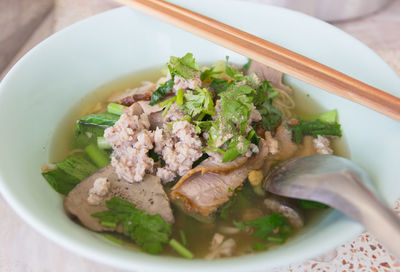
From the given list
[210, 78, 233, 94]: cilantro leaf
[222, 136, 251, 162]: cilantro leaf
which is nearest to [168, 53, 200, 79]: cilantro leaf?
[210, 78, 233, 94]: cilantro leaf

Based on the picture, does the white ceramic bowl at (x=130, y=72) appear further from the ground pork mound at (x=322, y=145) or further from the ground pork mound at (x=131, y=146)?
the ground pork mound at (x=131, y=146)

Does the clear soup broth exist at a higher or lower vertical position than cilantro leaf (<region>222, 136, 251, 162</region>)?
lower

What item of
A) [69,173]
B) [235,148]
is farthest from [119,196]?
[235,148]

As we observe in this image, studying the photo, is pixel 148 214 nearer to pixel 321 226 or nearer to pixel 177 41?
pixel 321 226

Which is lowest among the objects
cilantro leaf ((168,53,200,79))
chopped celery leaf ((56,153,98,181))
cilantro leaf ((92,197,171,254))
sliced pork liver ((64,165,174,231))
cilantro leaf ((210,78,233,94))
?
chopped celery leaf ((56,153,98,181))

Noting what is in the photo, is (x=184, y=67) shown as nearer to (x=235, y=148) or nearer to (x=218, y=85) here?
(x=218, y=85)

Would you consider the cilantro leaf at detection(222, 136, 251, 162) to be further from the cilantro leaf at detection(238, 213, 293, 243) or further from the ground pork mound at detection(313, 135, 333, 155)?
the ground pork mound at detection(313, 135, 333, 155)

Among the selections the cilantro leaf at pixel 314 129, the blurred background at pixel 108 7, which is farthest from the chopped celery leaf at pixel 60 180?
the blurred background at pixel 108 7
